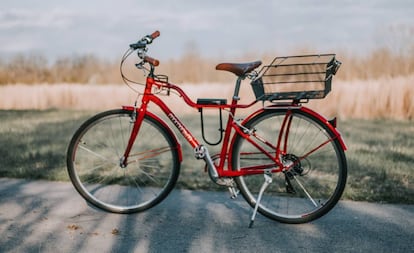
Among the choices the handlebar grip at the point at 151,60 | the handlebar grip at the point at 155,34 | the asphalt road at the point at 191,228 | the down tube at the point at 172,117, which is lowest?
the asphalt road at the point at 191,228

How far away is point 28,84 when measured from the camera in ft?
41.6

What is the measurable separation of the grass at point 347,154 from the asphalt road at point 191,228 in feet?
1.82

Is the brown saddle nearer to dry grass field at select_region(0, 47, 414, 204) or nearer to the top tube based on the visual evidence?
the top tube

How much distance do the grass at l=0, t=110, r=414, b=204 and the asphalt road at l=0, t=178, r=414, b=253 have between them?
0.55m

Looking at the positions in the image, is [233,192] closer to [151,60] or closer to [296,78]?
[296,78]

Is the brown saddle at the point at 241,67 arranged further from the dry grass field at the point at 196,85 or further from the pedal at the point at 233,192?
the dry grass field at the point at 196,85

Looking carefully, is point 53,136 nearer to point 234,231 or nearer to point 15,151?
point 15,151

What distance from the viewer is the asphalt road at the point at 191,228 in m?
3.15

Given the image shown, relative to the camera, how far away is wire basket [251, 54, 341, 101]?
333cm

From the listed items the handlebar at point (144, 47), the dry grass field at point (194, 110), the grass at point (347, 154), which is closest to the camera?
the handlebar at point (144, 47)

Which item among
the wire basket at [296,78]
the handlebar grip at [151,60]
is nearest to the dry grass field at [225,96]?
the handlebar grip at [151,60]

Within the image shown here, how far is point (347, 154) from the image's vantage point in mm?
6113


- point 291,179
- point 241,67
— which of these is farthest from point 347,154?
point 241,67

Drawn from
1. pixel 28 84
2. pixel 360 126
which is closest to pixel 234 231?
pixel 360 126
